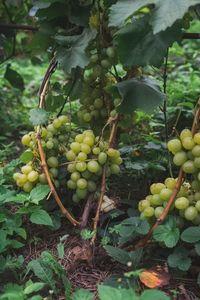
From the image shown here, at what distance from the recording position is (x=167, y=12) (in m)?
0.83

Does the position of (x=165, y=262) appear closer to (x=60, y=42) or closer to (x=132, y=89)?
(x=132, y=89)

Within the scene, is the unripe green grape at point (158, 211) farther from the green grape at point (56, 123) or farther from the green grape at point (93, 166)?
the green grape at point (56, 123)

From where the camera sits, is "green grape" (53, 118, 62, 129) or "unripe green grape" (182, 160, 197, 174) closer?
"unripe green grape" (182, 160, 197, 174)

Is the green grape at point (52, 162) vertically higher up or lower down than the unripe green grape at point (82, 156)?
lower down

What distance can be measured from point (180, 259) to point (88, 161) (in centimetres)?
50

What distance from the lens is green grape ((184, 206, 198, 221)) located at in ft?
3.15

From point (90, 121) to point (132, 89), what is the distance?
13.1 inches

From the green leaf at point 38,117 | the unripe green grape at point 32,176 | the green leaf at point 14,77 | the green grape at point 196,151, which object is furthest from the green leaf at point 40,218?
the green leaf at point 14,77

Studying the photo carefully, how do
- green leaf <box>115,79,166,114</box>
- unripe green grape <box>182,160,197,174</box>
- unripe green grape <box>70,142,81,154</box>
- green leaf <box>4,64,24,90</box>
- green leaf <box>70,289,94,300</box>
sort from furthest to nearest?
green leaf <box>4,64,24,90</box> < unripe green grape <box>70,142,81,154</box> < green leaf <box>115,79,166,114</box> < unripe green grape <box>182,160,197,174</box> < green leaf <box>70,289,94,300</box>

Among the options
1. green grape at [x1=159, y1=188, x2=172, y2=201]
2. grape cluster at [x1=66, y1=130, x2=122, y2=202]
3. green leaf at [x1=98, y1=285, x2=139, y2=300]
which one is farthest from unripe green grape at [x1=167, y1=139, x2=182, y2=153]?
green leaf at [x1=98, y1=285, x2=139, y2=300]

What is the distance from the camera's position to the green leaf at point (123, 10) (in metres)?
0.86

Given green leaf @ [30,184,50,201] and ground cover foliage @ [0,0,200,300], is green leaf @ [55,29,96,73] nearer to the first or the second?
ground cover foliage @ [0,0,200,300]

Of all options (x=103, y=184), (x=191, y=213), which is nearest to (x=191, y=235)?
(x=191, y=213)

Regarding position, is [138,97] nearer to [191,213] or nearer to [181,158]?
[181,158]
